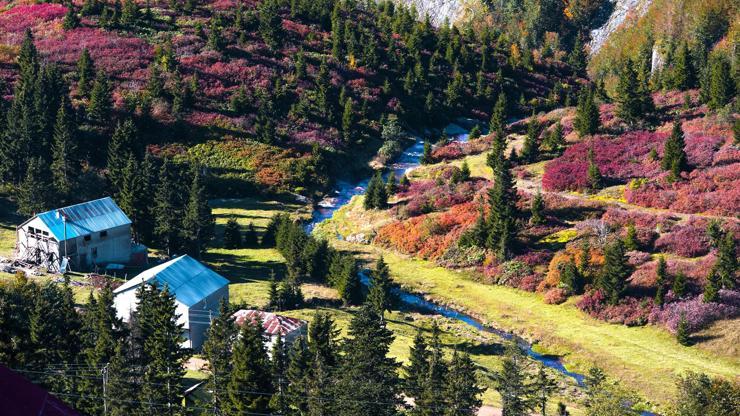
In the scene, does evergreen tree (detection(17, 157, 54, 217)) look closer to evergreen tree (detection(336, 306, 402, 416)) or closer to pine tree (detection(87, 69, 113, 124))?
pine tree (detection(87, 69, 113, 124))

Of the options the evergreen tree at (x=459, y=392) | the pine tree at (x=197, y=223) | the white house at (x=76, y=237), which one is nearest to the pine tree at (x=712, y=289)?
the evergreen tree at (x=459, y=392)

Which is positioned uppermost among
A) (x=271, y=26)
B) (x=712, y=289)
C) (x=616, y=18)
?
(x=616, y=18)

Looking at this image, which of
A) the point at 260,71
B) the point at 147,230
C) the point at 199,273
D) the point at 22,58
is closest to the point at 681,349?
the point at 199,273

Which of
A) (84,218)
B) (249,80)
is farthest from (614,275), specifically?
(249,80)

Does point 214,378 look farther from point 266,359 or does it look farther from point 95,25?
point 95,25

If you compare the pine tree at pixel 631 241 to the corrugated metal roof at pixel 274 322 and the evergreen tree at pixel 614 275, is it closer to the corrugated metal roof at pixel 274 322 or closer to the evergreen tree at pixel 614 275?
the evergreen tree at pixel 614 275

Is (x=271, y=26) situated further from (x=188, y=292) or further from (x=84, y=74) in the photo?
(x=188, y=292)
